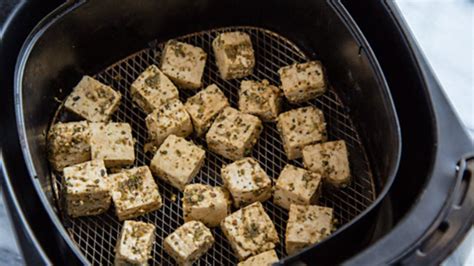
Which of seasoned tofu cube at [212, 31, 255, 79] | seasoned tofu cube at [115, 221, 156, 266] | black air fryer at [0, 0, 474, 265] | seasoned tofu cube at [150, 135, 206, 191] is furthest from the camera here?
seasoned tofu cube at [212, 31, 255, 79]

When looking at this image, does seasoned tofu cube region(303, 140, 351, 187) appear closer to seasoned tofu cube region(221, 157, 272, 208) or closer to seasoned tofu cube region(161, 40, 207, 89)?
seasoned tofu cube region(221, 157, 272, 208)

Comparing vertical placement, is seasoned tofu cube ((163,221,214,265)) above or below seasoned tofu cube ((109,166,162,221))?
below

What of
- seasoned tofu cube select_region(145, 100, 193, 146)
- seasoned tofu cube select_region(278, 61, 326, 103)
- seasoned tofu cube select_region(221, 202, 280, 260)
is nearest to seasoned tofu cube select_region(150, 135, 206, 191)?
seasoned tofu cube select_region(145, 100, 193, 146)

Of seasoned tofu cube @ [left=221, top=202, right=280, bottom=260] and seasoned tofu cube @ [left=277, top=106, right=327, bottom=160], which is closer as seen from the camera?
seasoned tofu cube @ [left=221, top=202, right=280, bottom=260]

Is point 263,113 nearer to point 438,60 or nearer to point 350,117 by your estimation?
point 350,117

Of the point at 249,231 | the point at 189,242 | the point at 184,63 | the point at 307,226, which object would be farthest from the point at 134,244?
the point at 184,63

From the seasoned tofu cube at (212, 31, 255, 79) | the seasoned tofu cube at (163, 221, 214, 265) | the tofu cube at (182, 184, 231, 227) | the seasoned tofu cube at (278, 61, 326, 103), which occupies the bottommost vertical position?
the seasoned tofu cube at (163, 221, 214, 265)

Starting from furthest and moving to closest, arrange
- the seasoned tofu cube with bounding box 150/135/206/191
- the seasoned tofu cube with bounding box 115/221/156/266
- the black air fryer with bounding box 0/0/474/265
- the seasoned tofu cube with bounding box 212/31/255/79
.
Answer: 1. the seasoned tofu cube with bounding box 212/31/255/79
2. the seasoned tofu cube with bounding box 150/135/206/191
3. the seasoned tofu cube with bounding box 115/221/156/266
4. the black air fryer with bounding box 0/0/474/265
